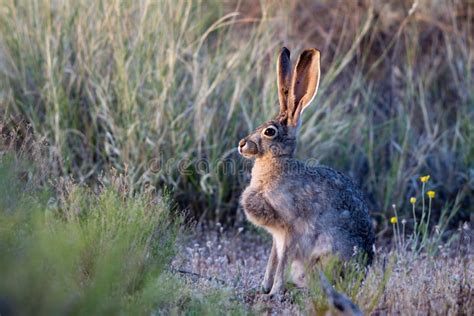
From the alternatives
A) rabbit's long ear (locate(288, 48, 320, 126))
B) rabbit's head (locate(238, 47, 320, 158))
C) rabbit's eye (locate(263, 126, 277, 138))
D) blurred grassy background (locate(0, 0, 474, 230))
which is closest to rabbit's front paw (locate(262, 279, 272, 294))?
rabbit's head (locate(238, 47, 320, 158))

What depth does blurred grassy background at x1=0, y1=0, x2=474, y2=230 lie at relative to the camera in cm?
685

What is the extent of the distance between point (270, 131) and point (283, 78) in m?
0.36

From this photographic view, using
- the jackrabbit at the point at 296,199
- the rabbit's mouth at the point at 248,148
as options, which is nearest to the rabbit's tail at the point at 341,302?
the jackrabbit at the point at 296,199

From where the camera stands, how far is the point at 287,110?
17.5 feet

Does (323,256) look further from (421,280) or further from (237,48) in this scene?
(237,48)

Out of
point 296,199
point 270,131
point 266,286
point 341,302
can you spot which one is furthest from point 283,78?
point 341,302

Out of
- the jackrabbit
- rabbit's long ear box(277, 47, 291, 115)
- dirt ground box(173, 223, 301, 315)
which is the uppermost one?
rabbit's long ear box(277, 47, 291, 115)

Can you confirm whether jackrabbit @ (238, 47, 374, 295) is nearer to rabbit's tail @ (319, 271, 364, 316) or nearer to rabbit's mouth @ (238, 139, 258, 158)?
rabbit's mouth @ (238, 139, 258, 158)

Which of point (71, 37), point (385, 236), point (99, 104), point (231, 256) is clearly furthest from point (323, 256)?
point (71, 37)

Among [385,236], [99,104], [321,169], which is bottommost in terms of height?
[385,236]

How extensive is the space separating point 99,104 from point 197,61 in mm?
908

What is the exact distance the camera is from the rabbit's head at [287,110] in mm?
5238

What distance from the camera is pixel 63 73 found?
23.1ft

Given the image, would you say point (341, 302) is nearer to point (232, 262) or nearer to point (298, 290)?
point (298, 290)
